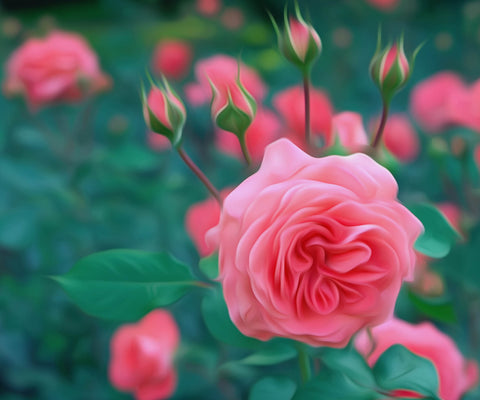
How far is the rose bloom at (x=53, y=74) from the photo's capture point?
108cm

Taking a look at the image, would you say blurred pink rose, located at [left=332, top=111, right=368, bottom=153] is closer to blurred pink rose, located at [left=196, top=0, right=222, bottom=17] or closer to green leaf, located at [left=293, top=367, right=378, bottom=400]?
green leaf, located at [left=293, top=367, right=378, bottom=400]

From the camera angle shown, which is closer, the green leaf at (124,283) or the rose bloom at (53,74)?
the green leaf at (124,283)

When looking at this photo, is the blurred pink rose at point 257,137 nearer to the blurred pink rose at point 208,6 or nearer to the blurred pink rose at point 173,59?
the blurred pink rose at point 173,59

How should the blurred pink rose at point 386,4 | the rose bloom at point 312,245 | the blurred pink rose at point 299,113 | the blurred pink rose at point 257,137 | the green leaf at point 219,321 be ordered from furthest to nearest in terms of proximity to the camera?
the blurred pink rose at point 386,4 < the blurred pink rose at point 257,137 < the blurred pink rose at point 299,113 < the green leaf at point 219,321 < the rose bloom at point 312,245

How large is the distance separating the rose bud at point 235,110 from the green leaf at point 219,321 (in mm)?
147

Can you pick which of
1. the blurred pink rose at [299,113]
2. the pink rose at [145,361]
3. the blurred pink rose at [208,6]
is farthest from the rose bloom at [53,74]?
the blurred pink rose at [208,6]

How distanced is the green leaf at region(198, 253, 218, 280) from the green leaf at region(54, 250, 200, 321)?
0.12 ft

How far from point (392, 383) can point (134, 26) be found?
307 centimetres

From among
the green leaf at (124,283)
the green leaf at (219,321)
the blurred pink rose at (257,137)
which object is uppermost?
the green leaf at (124,283)

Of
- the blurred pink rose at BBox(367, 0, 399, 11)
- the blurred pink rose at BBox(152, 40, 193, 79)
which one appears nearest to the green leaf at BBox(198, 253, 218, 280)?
the blurred pink rose at BBox(152, 40, 193, 79)

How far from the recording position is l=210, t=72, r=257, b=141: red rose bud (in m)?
0.46

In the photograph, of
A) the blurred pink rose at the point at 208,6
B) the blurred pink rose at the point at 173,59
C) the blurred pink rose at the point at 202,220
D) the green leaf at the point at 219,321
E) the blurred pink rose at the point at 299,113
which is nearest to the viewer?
the green leaf at the point at 219,321

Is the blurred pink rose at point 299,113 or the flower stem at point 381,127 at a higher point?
the flower stem at point 381,127

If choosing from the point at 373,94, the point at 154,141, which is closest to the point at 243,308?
the point at 154,141
